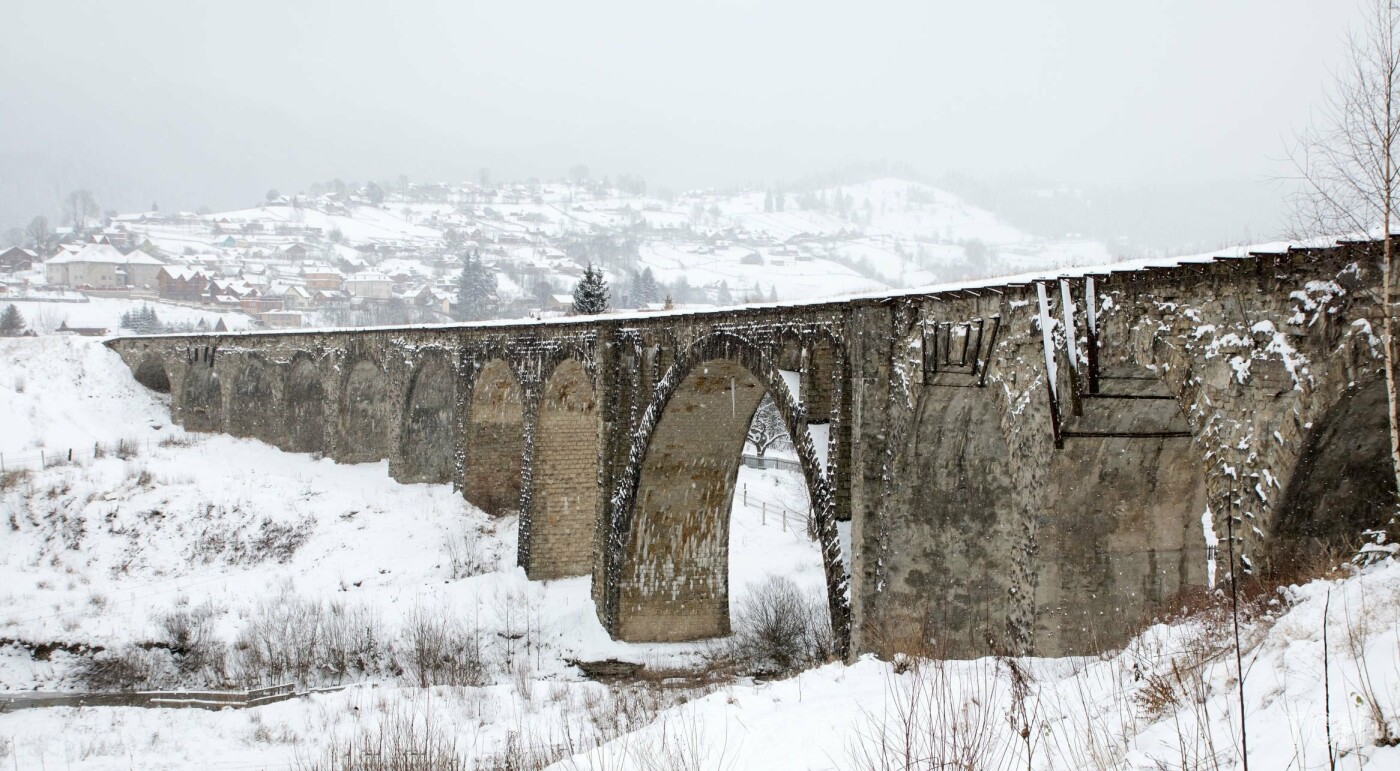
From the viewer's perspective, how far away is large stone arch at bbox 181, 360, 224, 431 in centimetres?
3566

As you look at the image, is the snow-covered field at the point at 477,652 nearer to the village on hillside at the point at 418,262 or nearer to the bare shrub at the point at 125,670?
the bare shrub at the point at 125,670

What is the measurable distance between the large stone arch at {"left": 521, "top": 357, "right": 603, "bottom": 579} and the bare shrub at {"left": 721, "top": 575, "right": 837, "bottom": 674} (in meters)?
3.79

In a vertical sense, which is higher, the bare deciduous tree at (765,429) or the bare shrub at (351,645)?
the bare deciduous tree at (765,429)

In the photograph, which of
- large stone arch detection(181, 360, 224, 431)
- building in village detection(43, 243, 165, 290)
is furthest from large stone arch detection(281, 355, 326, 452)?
building in village detection(43, 243, 165, 290)

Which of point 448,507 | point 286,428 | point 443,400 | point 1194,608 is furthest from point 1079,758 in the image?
point 286,428

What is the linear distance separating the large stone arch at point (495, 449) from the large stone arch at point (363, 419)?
233 inches

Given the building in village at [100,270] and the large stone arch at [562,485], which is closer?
the large stone arch at [562,485]

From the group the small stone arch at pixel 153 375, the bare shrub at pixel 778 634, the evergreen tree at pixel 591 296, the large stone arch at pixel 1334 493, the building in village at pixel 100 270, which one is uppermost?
the building in village at pixel 100 270

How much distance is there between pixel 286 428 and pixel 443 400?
26.9 feet

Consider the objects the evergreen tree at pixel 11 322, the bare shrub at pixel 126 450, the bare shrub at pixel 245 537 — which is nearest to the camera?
the bare shrub at pixel 245 537

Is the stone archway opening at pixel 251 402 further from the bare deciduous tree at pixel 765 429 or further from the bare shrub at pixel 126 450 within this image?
the bare deciduous tree at pixel 765 429

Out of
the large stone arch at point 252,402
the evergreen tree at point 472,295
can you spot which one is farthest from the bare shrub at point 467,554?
the evergreen tree at point 472,295

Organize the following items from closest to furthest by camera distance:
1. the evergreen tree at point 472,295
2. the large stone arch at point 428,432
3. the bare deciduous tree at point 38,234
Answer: the large stone arch at point 428,432 → the evergreen tree at point 472,295 → the bare deciduous tree at point 38,234

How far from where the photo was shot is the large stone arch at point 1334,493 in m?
6.40
